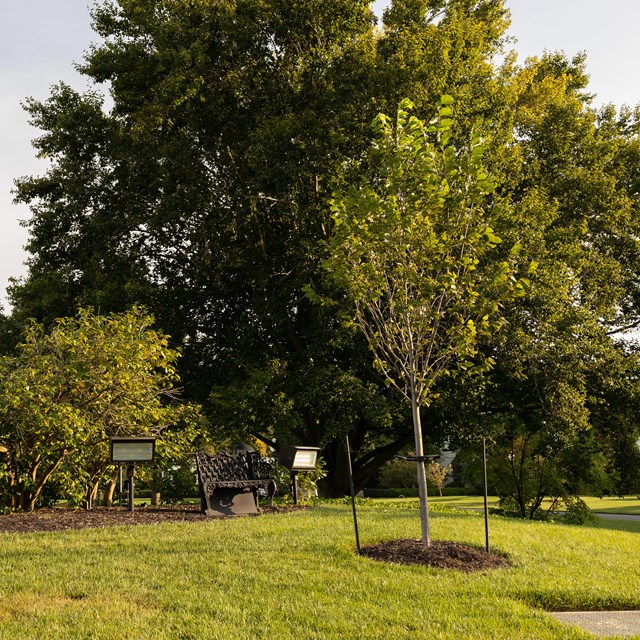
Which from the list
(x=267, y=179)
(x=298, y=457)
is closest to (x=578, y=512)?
(x=298, y=457)

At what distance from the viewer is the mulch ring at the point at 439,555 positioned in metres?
7.02

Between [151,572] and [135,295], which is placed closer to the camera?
[151,572]

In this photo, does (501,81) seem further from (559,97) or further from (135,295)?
(135,295)

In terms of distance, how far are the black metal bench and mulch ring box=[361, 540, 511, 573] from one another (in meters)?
4.21

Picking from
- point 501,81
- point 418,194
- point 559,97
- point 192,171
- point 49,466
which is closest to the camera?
point 418,194

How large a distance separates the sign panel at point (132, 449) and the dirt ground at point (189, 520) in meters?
0.92

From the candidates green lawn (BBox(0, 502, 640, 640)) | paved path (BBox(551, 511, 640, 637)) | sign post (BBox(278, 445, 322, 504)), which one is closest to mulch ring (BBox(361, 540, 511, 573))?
green lawn (BBox(0, 502, 640, 640))

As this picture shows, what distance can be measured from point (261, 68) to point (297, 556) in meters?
14.5

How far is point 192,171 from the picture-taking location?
1747cm

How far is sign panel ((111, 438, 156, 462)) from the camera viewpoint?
35.7 feet

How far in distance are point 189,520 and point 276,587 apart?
5066 mm

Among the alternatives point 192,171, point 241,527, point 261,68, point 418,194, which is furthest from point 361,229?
point 261,68

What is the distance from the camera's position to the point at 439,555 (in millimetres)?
7320

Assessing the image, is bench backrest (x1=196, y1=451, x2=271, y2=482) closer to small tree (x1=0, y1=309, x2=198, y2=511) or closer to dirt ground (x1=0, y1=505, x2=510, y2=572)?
dirt ground (x1=0, y1=505, x2=510, y2=572)
